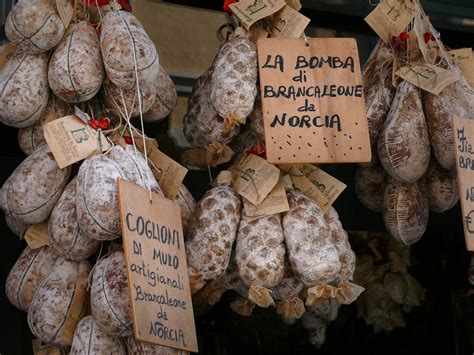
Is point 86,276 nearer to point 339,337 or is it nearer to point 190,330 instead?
point 190,330

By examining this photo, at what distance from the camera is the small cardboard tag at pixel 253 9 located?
11.5ft

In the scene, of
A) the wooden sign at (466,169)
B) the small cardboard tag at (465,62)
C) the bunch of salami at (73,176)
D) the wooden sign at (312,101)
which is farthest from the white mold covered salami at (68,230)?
the small cardboard tag at (465,62)

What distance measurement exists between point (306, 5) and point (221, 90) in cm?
89

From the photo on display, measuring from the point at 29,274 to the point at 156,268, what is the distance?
1.69 ft

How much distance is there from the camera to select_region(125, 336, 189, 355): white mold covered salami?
3.15 m

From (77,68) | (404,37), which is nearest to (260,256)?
(77,68)

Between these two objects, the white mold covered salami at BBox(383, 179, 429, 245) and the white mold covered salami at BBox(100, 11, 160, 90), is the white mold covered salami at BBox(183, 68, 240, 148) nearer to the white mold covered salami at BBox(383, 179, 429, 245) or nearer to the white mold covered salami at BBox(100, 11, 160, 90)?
the white mold covered salami at BBox(100, 11, 160, 90)

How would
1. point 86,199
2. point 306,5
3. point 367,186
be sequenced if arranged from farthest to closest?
point 306,5, point 367,186, point 86,199

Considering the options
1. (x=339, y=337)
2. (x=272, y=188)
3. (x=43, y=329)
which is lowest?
(x=339, y=337)

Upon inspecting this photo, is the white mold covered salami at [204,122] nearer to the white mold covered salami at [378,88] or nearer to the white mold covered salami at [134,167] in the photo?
the white mold covered salami at [134,167]

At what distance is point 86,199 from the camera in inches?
121

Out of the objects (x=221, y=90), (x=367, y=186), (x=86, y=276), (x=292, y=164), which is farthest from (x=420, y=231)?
(x=86, y=276)

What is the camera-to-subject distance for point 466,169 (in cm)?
346

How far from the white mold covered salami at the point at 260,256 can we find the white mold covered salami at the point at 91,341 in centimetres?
39
